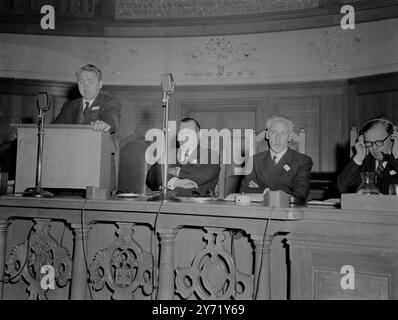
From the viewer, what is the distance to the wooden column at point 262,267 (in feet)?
6.01

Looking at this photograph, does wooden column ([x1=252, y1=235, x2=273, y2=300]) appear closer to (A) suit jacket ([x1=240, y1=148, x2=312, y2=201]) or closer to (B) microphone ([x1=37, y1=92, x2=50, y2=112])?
(A) suit jacket ([x1=240, y1=148, x2=312, y2=201])

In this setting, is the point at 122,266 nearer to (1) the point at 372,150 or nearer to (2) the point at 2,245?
(2) the point at 2,245

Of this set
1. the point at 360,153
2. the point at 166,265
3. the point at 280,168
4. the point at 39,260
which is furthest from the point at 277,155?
the point at 39,260

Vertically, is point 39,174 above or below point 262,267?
above

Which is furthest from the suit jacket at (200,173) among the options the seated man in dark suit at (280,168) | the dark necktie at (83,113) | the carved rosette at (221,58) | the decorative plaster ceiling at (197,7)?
the decorative plaster ceiling at (197,7)

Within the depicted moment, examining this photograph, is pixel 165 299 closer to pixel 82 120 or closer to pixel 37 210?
pixel 37 210

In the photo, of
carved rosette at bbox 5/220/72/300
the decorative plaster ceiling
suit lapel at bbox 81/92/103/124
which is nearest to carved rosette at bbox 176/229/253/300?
carved rosette at bbox 5/220/72/300

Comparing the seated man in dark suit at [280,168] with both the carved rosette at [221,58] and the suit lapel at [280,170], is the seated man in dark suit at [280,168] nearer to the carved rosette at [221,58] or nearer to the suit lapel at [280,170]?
the suit lapel at [280,170]

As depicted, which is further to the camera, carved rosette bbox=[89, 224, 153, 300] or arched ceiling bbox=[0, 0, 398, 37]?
arched ceiling bbox=[0, 0, 398, 37]

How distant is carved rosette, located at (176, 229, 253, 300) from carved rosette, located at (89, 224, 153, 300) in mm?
206

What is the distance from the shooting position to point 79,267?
83.8 inches

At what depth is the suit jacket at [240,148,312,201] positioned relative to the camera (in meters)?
2.84

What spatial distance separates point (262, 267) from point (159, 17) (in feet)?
16.0

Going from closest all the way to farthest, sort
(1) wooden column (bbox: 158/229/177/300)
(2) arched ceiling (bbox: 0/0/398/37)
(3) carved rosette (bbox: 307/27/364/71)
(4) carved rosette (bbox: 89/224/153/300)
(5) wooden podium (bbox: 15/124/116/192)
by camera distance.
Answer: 1. (1) wooden column (bbox: 158/229/177/300)
2. (4) carved rosette (bbox: 89/224/153/300)
3. (5) wooden podium (bbox: 15/124/116/192)
4. (3) carved rosette (bbox: 307/27/364/71)
5. (2) arched ceiling (bbox: 0/0/398/37)
